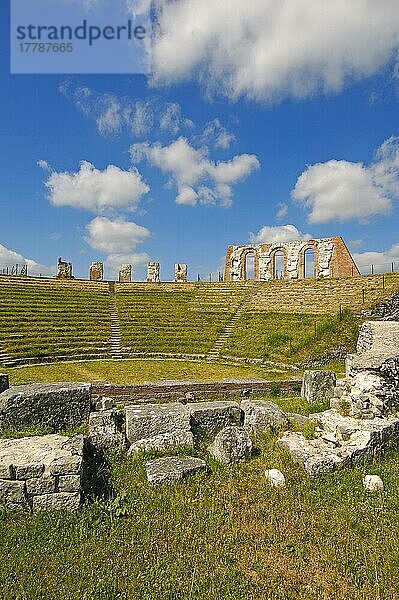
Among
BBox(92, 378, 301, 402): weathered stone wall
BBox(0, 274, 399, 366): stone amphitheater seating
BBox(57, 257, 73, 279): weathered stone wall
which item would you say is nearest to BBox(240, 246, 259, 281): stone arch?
BBox(0, 274, 399, 366): stone amphitheater seating

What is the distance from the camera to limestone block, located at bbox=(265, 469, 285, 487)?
19.1 ft

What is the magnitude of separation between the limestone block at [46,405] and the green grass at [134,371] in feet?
27.6

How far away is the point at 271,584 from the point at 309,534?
3.19 ft

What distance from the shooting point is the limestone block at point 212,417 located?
794 cm

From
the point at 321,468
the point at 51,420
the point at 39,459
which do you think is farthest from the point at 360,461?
the point at 51,420

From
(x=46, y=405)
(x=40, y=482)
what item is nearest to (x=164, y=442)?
(x=40, y=482)

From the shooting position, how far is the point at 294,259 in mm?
45875

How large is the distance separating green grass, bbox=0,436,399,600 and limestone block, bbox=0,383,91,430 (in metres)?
2.79

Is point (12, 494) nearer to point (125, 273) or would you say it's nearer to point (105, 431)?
point (105, 431)

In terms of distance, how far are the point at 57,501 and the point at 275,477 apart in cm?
320

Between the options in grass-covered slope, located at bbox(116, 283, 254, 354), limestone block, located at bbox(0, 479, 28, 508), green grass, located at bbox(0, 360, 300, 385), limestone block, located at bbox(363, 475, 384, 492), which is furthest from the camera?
grass-covered slope, located at bbox(116, 283, 254, 354)

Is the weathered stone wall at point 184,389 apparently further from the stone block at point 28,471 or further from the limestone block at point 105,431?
the stone block at point 28,471

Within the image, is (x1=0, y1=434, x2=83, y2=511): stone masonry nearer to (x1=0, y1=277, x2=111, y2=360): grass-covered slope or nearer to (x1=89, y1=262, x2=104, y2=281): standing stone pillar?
(x1=0, y1=277, x2=111, y2=360): grass-covered slope

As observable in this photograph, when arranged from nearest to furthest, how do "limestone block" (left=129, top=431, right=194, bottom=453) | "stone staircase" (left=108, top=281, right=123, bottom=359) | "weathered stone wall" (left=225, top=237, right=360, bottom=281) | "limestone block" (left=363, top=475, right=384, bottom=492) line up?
"limestone block" (left=363, top=475, right=384, bottom=492), "limestone block" (left=129, top=431, right=194, bottom=453), "stone staircase" (left=108, top=281, right=123, bottom=359), "weathered stone wall" (left=225, top=237, right=360, bottom=281)
